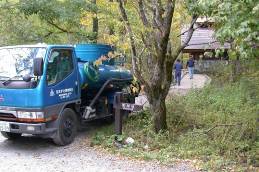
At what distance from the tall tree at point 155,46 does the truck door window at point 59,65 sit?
1.58m

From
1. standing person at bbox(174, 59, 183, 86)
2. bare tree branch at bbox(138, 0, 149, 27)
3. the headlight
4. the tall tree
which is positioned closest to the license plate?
the headlight

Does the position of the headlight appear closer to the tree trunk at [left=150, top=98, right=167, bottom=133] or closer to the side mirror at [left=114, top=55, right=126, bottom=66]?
the tree trunk at [left=150, top=98, right=167, bottom=133]

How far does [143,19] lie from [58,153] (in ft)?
12.5

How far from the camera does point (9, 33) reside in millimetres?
20672

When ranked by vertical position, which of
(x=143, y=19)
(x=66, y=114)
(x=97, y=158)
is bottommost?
(x=97, y=158)

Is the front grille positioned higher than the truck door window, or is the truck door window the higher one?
the truck door window

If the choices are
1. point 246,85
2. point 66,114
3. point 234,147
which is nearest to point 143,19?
point 66,114

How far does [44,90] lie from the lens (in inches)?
360

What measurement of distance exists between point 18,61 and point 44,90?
1036 millimetres

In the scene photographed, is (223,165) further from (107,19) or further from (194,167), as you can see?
(107,19)

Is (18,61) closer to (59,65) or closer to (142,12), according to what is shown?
(59,65)

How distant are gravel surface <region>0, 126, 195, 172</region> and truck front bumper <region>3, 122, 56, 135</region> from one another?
536mm

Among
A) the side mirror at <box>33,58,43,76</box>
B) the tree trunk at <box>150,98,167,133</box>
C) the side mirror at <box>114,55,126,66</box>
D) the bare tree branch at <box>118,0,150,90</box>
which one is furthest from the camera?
the side mirror at <box>114,55,126,66</box>

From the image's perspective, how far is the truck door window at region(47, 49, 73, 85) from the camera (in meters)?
9.50
